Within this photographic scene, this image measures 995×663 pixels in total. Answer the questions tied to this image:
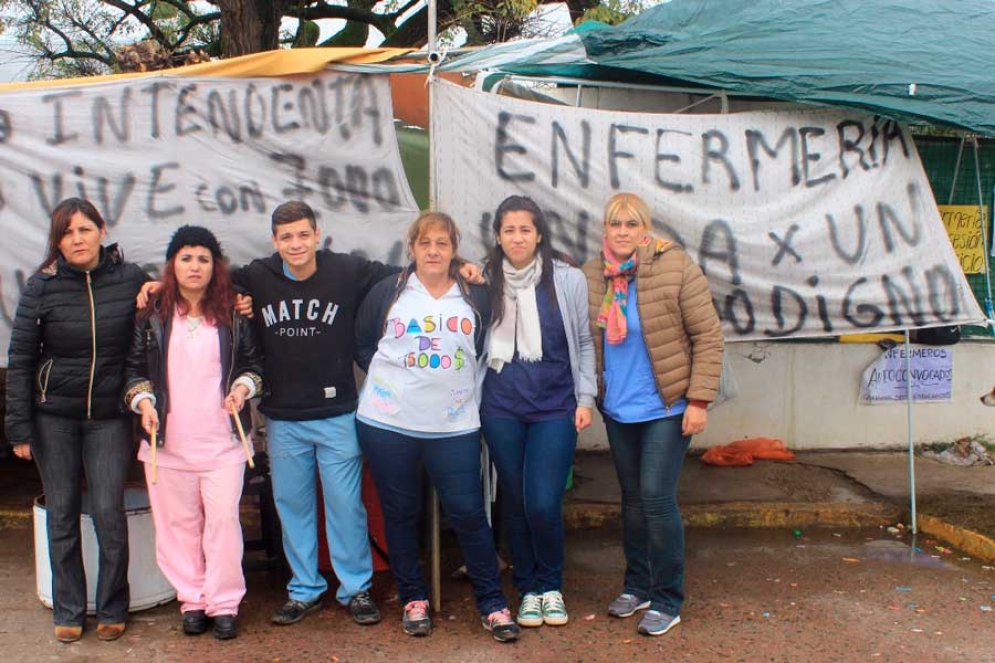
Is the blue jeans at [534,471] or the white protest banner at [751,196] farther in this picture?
the white protest banner at [751,196]

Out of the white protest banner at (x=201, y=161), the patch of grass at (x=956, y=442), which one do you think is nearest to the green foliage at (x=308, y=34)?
the white protest banner at (x=201, y=161)

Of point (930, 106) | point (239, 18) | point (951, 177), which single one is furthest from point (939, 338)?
point (239, 18)

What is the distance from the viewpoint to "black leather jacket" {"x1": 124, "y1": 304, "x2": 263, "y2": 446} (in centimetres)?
426

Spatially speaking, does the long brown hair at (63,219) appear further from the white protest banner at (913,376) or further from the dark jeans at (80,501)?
the white protest banner at (913,376)

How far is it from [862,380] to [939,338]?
153cm

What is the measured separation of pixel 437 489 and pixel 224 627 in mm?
1085

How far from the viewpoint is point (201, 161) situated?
4.84 metres

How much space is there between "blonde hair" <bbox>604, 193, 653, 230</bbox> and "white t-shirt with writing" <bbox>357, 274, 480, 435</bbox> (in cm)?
71

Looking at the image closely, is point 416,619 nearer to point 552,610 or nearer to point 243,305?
point 552,610

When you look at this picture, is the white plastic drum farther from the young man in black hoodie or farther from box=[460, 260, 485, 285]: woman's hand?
box=[460, 260, 485, 285]: woman's hand

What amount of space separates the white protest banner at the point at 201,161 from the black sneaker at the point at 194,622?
154 centimetres

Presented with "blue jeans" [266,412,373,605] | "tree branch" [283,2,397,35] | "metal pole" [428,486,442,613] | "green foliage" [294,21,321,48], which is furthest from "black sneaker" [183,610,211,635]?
"tree branch" [283,2,397,35]

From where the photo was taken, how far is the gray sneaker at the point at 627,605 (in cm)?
461


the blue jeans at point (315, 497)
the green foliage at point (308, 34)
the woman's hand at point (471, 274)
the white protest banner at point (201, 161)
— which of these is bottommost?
the blue jeans at point (315, 497)
